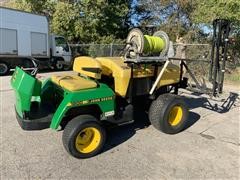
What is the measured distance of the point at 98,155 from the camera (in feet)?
14.4

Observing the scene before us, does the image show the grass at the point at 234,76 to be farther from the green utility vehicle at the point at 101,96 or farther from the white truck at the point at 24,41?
the white truck at the point at 24,41

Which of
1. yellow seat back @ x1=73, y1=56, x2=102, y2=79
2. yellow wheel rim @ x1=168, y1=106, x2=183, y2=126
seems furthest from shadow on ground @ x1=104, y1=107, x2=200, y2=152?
yellow seat back @ x1=73, y1=56, x2=102, y2=79

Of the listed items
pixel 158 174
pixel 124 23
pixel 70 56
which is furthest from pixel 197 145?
pixel 124 23

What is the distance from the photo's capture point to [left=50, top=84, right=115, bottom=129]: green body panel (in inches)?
165

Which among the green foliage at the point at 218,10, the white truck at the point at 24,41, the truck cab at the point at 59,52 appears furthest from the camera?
the truck cab at the point at 59,52

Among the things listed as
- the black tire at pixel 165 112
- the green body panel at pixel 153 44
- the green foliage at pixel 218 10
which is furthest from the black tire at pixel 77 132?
the green foliage at pixel 218 10

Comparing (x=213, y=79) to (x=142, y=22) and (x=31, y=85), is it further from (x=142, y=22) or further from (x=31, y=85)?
(x=142, y=22)

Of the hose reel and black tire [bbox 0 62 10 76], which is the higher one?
the hose reel

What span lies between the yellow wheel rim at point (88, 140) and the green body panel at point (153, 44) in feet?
5.67

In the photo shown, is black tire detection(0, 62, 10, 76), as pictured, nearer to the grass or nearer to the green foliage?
the green foliage

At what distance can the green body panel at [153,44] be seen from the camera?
5.00m

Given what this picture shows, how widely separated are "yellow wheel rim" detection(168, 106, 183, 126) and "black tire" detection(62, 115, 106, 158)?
5.42ft

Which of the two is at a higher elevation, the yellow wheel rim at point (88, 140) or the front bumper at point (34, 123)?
the front bumper at point (34, 123)

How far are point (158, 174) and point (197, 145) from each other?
131cm
